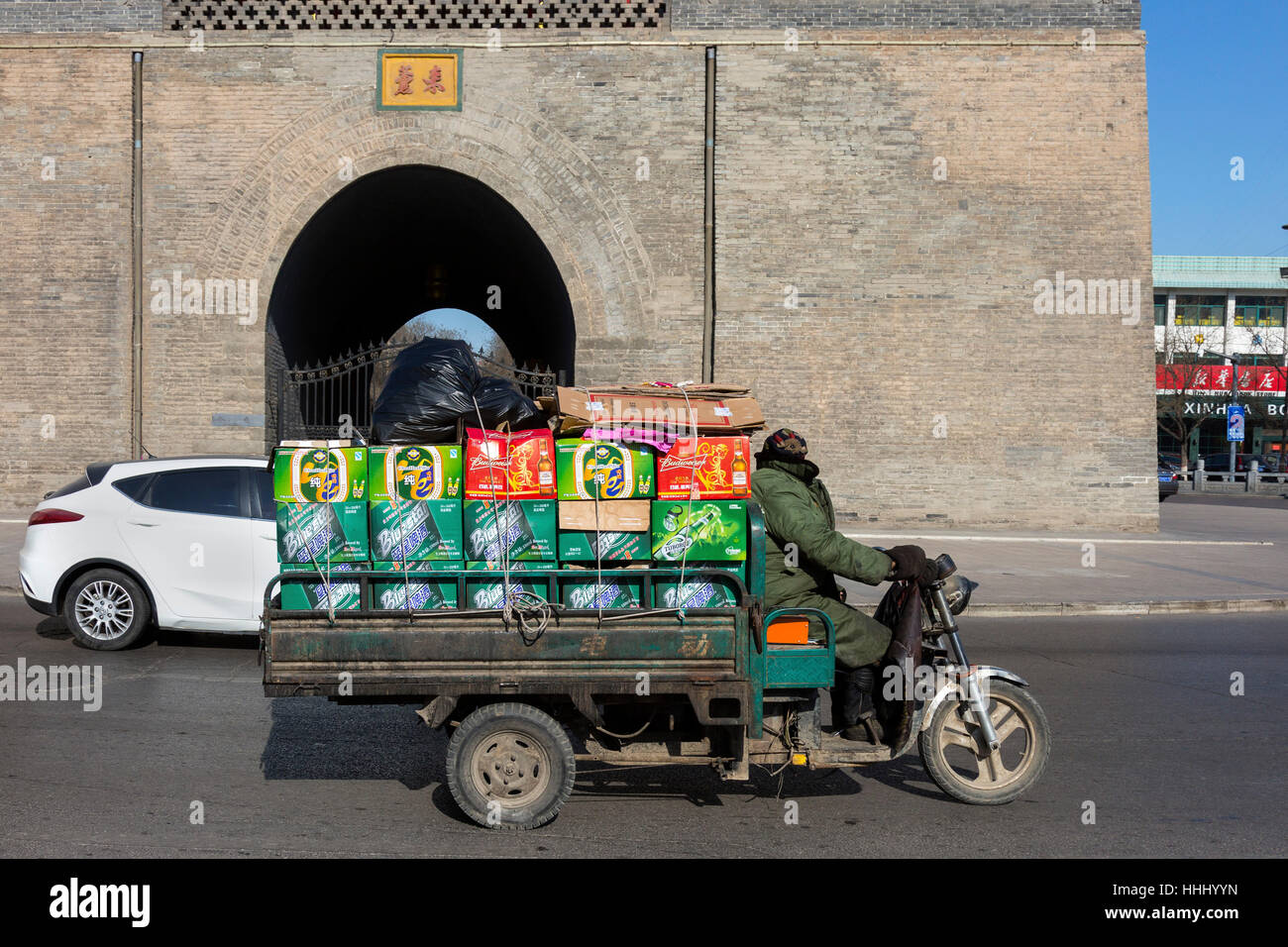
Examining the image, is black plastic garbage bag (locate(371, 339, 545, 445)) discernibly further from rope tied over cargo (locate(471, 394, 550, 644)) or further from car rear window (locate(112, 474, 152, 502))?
car rear window (locate(112, 474, 152, 502))

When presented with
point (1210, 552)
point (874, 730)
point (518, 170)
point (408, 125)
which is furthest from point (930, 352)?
point (874, 730)

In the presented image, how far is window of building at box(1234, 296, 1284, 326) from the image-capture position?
69.4 metres

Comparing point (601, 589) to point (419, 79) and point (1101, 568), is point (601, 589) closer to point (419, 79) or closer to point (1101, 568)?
point (1101, 568)

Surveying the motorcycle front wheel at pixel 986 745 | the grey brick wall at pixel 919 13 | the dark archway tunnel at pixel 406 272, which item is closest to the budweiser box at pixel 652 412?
the motorcycle front wheel at pixel 986 745

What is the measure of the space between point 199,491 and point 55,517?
49.5 inches

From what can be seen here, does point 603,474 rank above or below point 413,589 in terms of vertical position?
above

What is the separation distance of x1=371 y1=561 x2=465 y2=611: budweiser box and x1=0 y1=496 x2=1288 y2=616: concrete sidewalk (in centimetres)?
838

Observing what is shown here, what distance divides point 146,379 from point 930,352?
13089 millimetres

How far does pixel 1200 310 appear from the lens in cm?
6994

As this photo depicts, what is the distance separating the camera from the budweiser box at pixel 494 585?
500 centimetres

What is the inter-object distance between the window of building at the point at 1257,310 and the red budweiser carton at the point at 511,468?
75371 mm

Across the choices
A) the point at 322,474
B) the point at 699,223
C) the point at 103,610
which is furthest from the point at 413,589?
the point at 699,223

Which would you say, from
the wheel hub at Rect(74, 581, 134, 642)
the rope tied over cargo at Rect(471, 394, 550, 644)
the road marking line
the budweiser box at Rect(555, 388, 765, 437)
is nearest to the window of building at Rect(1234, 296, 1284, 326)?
the road marking line

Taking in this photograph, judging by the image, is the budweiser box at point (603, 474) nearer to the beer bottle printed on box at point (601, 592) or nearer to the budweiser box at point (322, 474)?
the beer bottle printed on box at point (601, 592)
